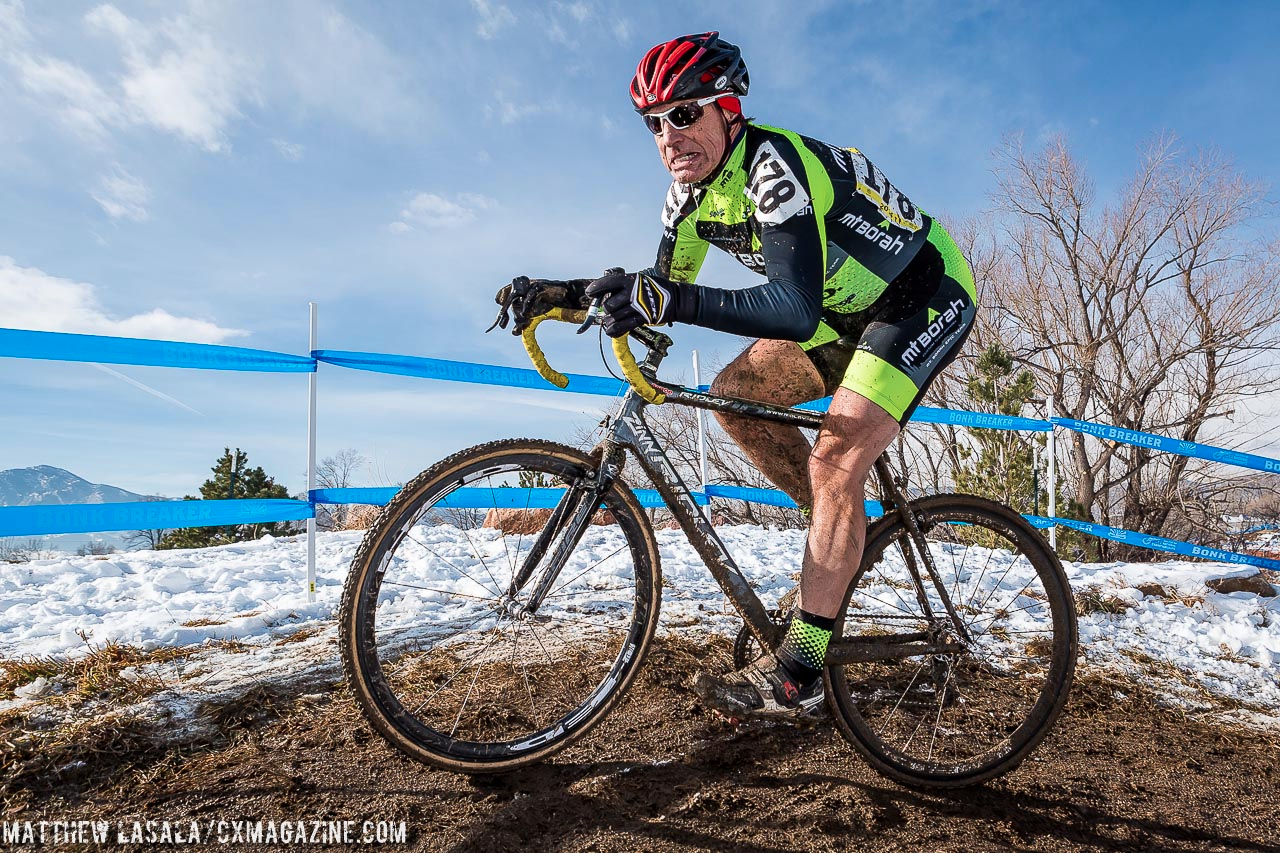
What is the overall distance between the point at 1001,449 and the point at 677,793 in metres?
13.3

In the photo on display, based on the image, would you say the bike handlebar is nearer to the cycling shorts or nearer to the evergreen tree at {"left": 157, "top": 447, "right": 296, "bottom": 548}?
the cycling shorts

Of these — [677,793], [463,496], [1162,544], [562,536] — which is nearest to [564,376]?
[562,536]

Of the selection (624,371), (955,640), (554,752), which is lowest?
(554,752)

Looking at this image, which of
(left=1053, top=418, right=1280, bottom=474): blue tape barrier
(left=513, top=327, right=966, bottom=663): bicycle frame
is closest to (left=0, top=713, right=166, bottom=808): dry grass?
(left=513, top=327, right=966, bottom=663): bicycle frame

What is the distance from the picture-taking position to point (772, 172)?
2420mm

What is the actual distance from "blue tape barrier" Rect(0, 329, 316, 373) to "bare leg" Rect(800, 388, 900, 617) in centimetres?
406

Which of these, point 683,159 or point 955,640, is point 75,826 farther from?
point 955,640

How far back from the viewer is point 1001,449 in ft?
44.8

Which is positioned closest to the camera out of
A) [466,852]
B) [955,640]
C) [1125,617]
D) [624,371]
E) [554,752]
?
[466,852]

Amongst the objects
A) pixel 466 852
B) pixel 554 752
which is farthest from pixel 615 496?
pixel 466 852

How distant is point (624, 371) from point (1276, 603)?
22.8 feet

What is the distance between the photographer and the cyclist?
7.57ft

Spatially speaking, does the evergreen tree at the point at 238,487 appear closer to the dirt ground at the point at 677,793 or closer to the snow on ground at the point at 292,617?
the snow on ground at the point at 292,617

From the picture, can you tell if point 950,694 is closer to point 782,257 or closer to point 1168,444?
point 782,257
